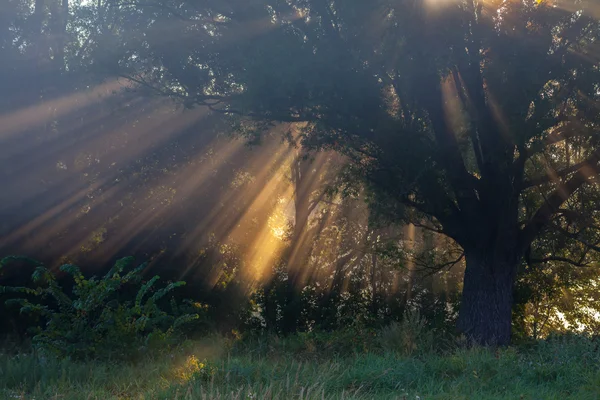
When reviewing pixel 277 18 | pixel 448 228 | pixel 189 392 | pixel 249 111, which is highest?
pixel 277 18

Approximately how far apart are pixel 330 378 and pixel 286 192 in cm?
1889

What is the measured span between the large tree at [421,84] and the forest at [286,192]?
0.15 feet

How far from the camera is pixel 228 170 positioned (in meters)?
20.8

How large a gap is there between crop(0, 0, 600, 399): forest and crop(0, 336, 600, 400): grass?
5cm

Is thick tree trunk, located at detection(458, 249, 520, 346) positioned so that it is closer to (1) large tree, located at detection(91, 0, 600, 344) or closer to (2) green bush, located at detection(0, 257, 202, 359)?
(1) large tree, located at detection(91, 0, 600, 344)

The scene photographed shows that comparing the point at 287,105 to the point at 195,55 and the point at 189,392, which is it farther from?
the point at 189,392

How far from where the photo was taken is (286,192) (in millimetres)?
25703

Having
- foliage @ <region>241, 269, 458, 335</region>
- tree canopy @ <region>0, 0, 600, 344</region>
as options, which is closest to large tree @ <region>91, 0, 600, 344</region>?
tree canopy @ <region>0, 0, 600, 344</region>

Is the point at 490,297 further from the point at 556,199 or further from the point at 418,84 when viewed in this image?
the point at 418,84

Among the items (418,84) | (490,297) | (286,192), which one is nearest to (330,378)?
(418,84)

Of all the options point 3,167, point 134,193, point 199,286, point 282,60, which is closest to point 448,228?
point 282,60

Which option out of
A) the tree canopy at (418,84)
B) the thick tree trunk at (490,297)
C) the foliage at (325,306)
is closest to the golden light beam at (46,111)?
the tree canopy at (418,84)

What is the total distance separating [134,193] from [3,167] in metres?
3.56

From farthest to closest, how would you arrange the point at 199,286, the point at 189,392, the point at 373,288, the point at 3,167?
1. the point at 373,288
2. the point at 199,286
3. the point at 3,167
4. the point at 189,392
